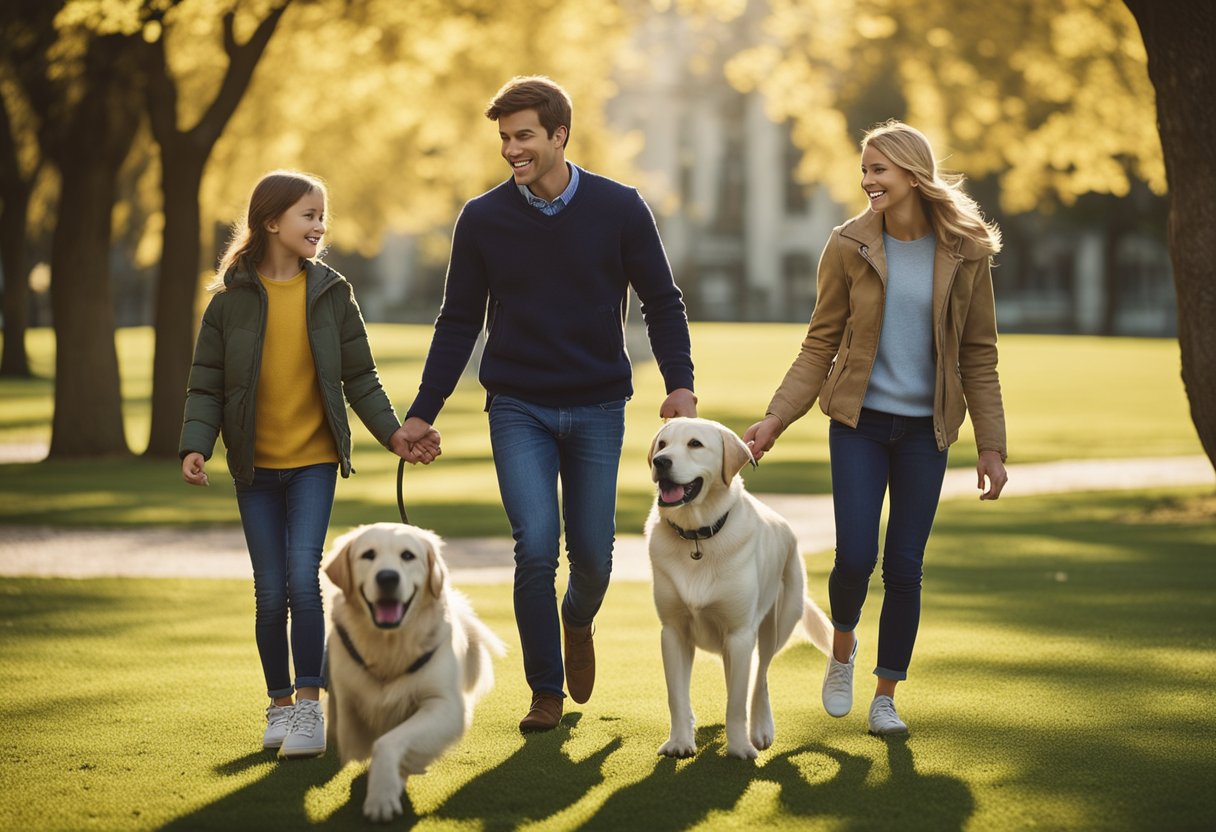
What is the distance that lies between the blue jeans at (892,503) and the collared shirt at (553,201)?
4.53 feet

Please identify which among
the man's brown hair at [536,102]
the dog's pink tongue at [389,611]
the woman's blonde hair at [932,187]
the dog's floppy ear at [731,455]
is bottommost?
the dog's pink tongue at [389,611]

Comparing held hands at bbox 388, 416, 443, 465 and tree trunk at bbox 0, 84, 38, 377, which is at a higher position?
tree trunk at bbox 0, 84, 38, 377

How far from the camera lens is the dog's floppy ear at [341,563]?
545 cm

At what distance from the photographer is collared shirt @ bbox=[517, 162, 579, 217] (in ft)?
21.0

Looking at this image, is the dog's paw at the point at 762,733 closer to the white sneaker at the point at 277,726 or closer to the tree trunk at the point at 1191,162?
the white sneaker at the point at 277,726

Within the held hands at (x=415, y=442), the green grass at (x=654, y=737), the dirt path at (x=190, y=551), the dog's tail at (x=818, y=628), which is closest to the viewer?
the green grass at (x=654, y=737)

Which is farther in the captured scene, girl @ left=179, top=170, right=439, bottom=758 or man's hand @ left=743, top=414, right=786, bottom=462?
man's hand @ left=743, top=414, right=786, bottom=462

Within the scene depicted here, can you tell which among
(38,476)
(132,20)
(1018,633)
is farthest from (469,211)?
(38,476)

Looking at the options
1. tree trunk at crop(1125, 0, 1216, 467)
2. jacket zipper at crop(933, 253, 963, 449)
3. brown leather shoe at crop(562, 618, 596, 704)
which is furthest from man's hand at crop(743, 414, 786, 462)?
tree trunk at crop(1125, 0, 1216, 467)

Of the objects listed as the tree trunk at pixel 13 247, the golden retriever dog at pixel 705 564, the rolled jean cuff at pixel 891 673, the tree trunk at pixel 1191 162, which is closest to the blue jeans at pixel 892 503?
the rolled jean cuff at pixel 891 673

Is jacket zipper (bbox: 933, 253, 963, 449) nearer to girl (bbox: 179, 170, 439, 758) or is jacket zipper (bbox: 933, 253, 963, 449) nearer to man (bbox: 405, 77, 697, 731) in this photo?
man (bbox: 405, 77, 697, 731)

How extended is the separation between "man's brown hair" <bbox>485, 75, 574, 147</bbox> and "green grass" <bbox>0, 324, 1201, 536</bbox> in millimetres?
8164

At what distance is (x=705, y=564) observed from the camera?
5906mm

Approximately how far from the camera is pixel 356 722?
5551mm
